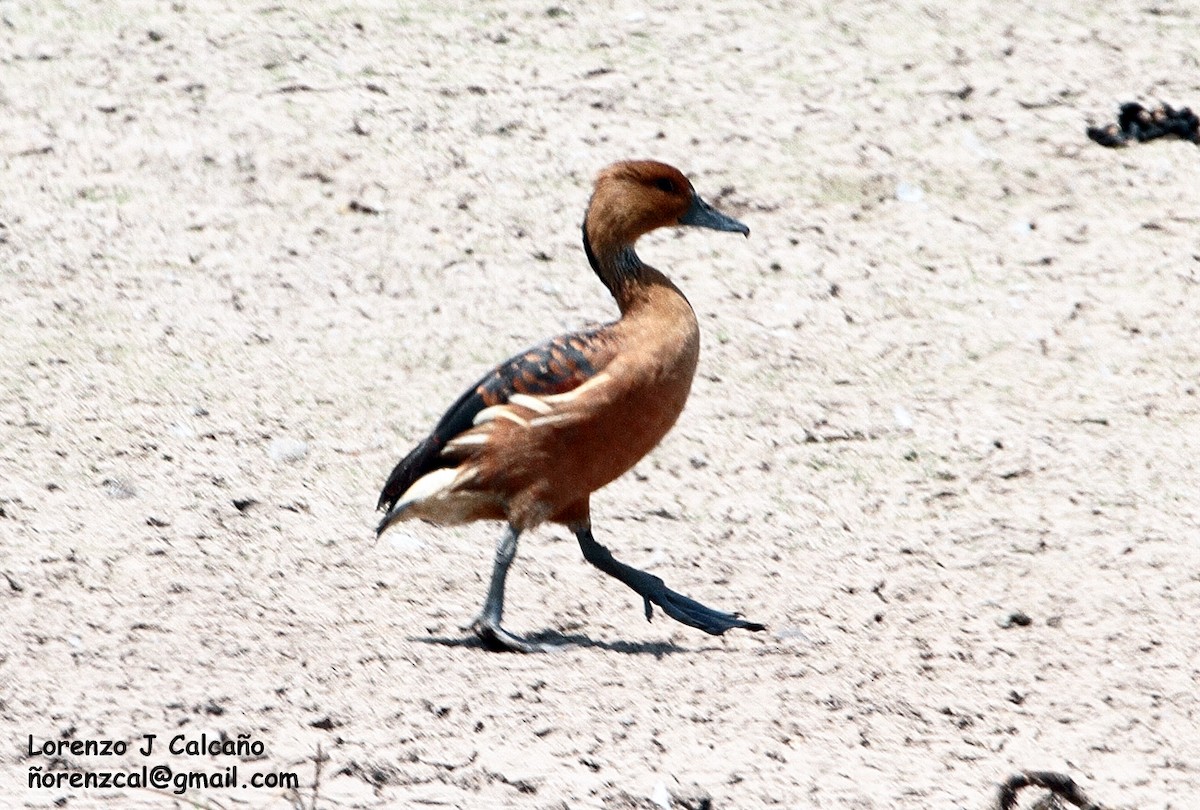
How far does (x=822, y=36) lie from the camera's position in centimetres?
1032

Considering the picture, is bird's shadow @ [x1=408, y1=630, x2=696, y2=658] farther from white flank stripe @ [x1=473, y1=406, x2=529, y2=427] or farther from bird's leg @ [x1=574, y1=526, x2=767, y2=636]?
white flank stripe @ [x1=473, y1=406, x2=529, y2=427]

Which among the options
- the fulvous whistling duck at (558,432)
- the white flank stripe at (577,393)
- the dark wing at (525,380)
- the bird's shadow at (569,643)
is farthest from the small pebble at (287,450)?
the white flank stripe at (577,393)

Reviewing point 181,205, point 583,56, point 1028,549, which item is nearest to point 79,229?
point 181,205

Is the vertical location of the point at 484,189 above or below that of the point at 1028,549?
above

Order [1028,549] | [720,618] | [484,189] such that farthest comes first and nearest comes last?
[484,189], [1028,549], [720,618]

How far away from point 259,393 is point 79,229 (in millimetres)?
1650

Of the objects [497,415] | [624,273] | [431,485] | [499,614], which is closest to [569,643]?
[499,614]

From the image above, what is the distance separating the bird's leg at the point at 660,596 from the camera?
5832mm

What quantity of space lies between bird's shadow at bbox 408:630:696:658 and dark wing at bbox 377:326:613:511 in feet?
1.68

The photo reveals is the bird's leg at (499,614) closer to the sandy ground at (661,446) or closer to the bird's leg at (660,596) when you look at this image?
the sandy ground at (661,446)

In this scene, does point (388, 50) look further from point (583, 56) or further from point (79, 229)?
point (79, 229)

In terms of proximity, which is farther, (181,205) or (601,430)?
(181,205)

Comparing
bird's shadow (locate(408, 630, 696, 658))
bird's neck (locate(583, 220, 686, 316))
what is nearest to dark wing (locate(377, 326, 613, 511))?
bird's neck (locate(583, 220, 686, 316))

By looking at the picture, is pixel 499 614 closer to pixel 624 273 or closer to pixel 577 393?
pixel 577 393
